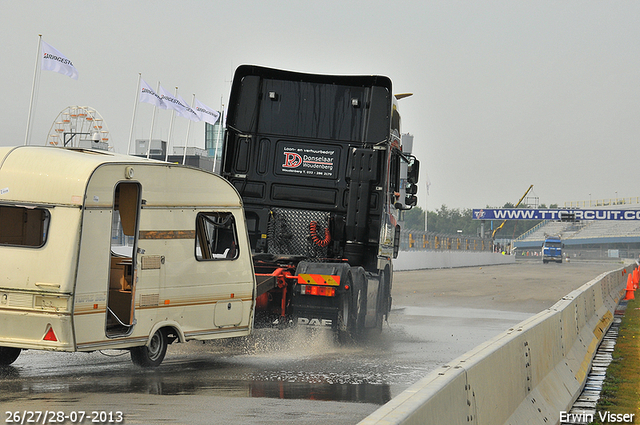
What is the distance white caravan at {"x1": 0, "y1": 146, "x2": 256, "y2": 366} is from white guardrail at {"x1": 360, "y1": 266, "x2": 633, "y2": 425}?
416 centimetres

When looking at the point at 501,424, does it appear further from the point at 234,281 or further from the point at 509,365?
the point at 234,281

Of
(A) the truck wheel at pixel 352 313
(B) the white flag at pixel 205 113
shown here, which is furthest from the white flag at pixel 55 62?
(A) the truck wheel at pixel 352 313

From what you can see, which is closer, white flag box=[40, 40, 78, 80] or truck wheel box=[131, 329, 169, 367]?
truck wheel box=[131, 329, 169, 367]

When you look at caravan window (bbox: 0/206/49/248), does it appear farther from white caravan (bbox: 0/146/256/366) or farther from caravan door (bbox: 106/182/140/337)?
caravan door (bbox: 106/182/140/337)

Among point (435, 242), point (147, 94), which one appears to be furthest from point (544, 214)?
point (147, 94)

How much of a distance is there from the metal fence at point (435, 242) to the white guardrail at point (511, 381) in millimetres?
34623

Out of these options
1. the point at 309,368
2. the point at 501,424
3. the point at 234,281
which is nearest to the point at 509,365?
the point at 501,424

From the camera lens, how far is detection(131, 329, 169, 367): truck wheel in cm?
969

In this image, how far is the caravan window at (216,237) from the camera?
→ 10.5 meters

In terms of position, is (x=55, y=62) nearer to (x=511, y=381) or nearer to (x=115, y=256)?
(x=115, y=256)

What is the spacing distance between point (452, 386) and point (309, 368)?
236 inches

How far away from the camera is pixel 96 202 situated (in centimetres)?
896

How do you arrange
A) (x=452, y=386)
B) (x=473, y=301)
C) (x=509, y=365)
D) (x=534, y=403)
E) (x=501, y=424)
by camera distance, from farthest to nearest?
(x=473, y=301) → (x=534, y=403) → (x=509, y=365) → (x=501, y=424) → (x=452, y=386)

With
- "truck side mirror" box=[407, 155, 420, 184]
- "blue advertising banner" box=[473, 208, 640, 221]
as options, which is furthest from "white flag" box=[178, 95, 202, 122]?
"blue advertising banner" box=[473, 208, 640, 221]
